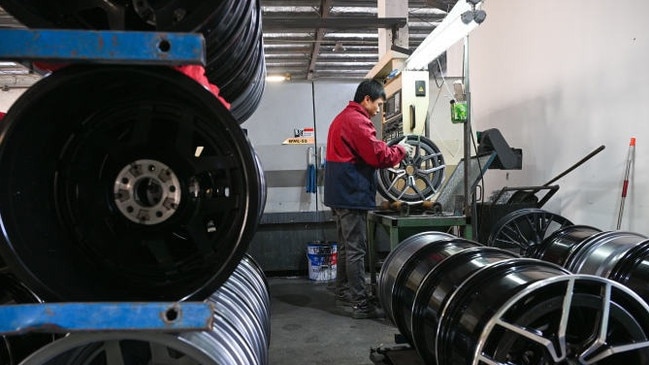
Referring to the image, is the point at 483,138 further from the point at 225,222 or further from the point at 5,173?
the point at 5,173

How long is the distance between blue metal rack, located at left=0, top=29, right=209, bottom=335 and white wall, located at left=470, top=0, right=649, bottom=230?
3195mm

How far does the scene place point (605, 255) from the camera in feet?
5.59

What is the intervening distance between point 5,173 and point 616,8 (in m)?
3.80

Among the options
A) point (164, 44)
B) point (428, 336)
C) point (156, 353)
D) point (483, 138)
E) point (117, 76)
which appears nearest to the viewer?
point (164, 44)

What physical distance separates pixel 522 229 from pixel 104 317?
3.06 meters

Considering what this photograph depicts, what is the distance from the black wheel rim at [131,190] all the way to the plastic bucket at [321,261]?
10.2 feet

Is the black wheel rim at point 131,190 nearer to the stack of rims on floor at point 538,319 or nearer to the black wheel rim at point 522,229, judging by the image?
the stack of rims on floor at point 538,319

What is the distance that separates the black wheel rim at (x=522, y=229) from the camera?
10.2 ft

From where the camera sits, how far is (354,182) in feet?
9.96

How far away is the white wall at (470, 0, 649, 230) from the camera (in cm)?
302

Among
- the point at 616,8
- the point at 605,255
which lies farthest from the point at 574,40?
the point at 605,255

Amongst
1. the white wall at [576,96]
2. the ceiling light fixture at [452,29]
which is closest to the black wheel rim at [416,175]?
the ceiling light fixture at [452,29]

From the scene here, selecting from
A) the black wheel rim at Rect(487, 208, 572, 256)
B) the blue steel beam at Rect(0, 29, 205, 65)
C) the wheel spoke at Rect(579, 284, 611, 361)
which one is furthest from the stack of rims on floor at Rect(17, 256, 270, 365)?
the black wheel rim at Rect(487, 208, 572, 256)

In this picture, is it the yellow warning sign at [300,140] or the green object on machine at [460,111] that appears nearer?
the green object on machine at [460,111]
